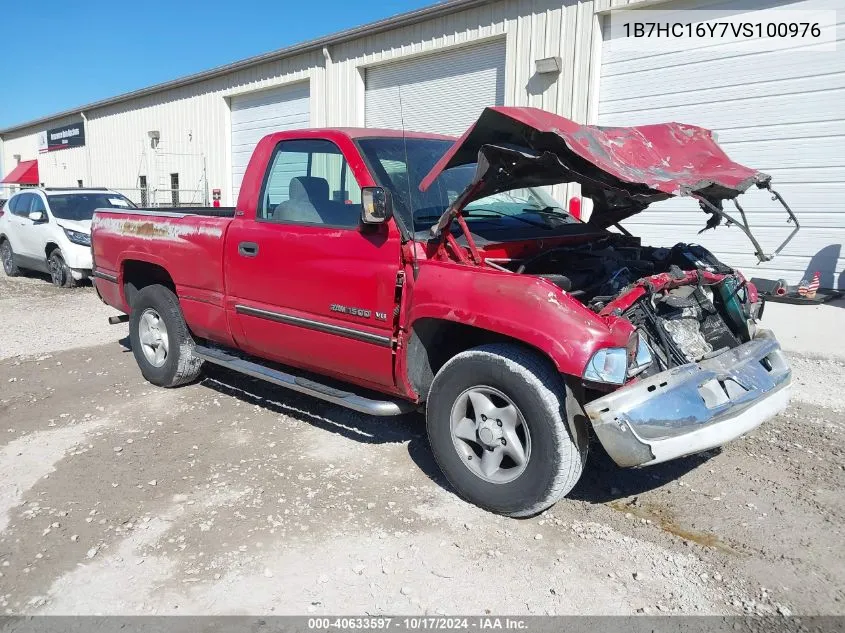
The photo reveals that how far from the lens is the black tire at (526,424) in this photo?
10.4 ft

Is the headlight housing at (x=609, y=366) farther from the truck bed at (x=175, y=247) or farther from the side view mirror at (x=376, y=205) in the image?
the truck bed at (x=175, y=247)

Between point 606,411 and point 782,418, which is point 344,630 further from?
point 782,418

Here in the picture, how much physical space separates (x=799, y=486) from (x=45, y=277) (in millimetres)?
13174

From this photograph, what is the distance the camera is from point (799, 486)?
389 centimetres

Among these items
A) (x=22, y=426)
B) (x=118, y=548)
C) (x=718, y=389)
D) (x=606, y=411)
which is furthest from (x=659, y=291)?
(x=22, y=426)

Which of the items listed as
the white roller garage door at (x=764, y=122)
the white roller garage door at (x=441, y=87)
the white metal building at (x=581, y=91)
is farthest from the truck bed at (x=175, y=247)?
the white roller garage door at (x=764, y=122)

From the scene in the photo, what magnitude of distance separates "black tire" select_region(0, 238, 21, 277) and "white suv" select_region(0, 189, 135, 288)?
0.03m

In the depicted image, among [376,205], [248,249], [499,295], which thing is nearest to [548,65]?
[248,249]

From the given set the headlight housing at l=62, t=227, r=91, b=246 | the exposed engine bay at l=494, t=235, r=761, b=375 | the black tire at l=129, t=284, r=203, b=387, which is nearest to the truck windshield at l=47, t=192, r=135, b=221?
the headlight housing at l=62, t=227, r=91, b=246

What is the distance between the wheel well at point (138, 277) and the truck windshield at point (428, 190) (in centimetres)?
251

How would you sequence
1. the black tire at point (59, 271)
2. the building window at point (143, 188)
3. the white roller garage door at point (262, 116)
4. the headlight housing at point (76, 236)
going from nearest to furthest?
the headlight housing at point (76, 236), the black tire at point (59, 271), the white roller garage door at point (262, 116), the building window at point (143, 188)

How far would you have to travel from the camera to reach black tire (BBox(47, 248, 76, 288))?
11258 millimetres

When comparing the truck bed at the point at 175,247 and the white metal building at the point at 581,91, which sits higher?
the white metal building at the point at 581,91

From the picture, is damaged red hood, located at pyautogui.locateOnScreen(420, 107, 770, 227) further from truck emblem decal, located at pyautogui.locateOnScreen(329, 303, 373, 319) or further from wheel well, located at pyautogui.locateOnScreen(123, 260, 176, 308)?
wheel well, located at pyautogui.locateOnScreen(123, 260, 176, 308)
